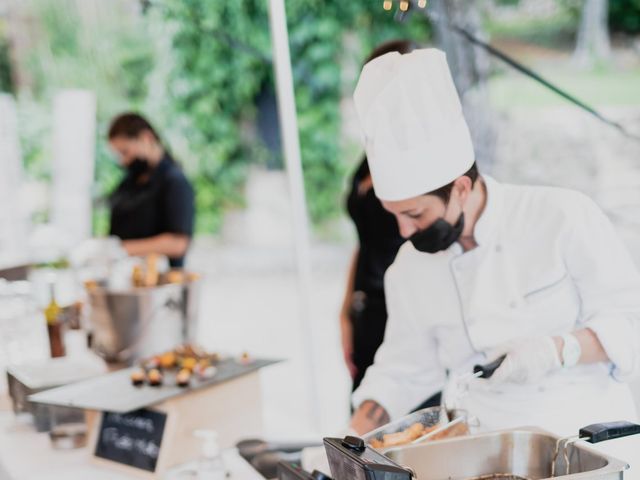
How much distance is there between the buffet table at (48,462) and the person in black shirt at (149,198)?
1475 millimetres

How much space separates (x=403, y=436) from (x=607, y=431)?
0.32 metres

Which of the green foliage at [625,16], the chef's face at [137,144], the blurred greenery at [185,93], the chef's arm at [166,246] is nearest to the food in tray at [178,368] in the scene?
the green foliage at [625,16]

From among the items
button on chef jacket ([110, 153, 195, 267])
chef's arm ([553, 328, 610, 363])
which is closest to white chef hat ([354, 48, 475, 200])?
chef's arm ([553, 328, 610, 363])

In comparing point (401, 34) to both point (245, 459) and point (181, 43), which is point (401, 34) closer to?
point (245, 459)

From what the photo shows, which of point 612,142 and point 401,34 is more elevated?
point 401,34

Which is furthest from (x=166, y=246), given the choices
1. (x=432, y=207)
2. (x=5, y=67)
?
(x=5, y=67)

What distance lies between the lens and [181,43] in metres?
5.67

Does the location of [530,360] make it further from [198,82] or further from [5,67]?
[5,67]

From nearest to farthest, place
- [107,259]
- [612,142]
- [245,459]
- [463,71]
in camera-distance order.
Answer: [245,459] → [612,142] → [463,71] → [107,259]

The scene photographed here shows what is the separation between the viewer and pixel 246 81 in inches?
216

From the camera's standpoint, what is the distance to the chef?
142 cm

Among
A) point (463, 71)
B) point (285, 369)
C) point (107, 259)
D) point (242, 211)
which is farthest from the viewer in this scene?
point (242, 211)

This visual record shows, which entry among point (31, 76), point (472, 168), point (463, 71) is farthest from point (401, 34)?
point (31, 76)

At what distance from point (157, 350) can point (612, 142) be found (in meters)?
1.34
